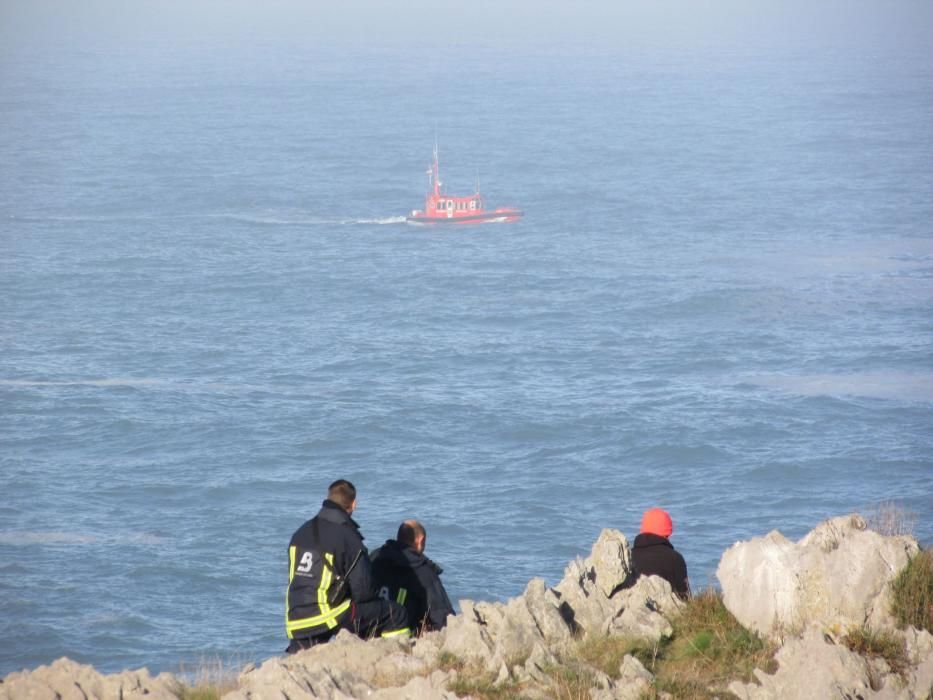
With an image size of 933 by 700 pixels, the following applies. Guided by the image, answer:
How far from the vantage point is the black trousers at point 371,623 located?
12367mm

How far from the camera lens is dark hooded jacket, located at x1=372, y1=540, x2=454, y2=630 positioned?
42.0ft

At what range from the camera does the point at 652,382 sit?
338ft

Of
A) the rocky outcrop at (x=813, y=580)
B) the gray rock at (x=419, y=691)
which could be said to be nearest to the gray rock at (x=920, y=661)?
the rocky outcrop at (x=813, y=580)

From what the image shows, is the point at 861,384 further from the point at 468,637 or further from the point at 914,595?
the point at 468,637

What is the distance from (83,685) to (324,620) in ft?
7.12

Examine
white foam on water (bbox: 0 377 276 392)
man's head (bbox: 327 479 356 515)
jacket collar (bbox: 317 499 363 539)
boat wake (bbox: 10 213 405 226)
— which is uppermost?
man's head (bbox: 327 479 356 515)

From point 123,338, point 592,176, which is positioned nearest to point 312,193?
point 592,176

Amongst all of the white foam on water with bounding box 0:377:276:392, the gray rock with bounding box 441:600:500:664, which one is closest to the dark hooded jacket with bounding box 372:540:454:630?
the gray rock with bounding box 441:600:500:664

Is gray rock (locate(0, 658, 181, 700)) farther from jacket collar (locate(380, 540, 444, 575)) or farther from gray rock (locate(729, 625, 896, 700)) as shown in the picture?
gray rock (locate(729, 625, 896, 700))

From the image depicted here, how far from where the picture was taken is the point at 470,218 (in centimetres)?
16225

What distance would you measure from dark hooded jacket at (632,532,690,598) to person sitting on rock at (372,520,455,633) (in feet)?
6.46

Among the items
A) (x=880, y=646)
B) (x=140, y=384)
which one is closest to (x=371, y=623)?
(x=880, y=646)

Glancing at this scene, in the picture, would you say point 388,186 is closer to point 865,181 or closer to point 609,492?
point 865,181

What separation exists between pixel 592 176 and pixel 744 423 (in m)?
96.7
